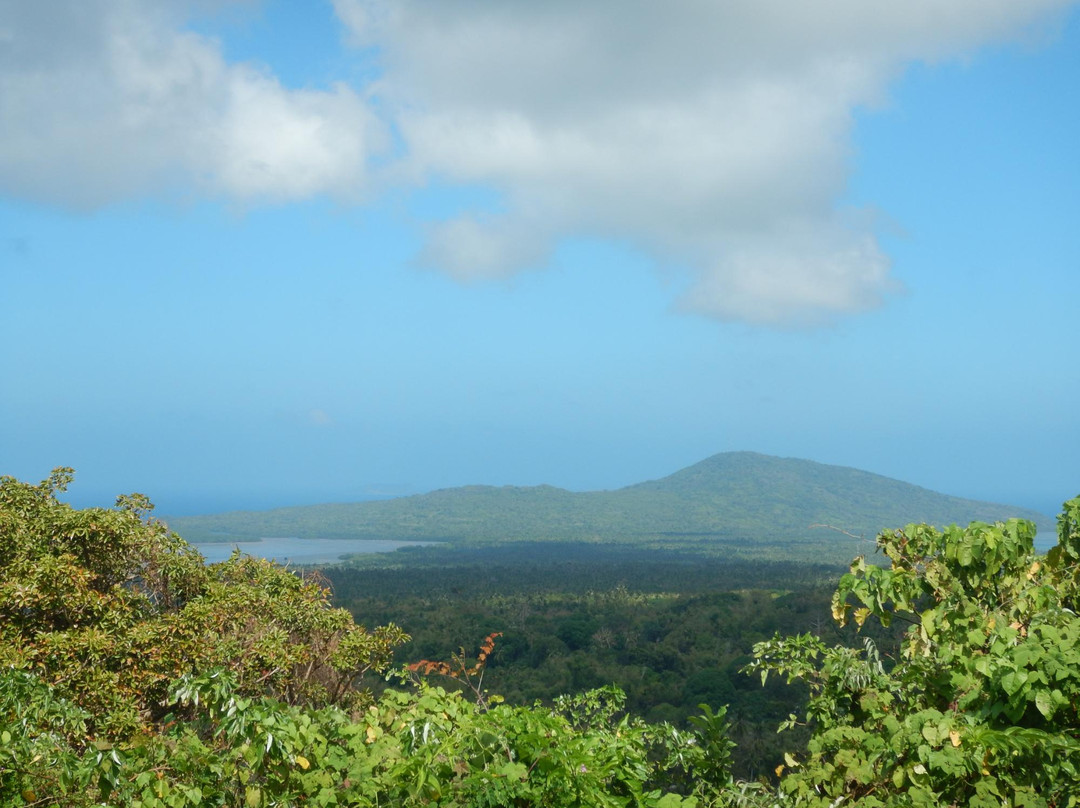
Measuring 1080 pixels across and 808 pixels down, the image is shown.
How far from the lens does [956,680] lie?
177 inches

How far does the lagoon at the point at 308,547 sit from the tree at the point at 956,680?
116331 millimetres

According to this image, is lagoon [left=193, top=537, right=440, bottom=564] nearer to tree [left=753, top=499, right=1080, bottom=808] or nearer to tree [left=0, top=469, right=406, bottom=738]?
tree [left=0, top=469, right=406, bottom=738]

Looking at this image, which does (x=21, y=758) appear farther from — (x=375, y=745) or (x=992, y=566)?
(x=992, y=566)

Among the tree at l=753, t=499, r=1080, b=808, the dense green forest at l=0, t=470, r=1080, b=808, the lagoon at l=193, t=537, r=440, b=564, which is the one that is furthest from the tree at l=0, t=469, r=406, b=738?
the lagoon at l=193, t=537, r=440, b=564

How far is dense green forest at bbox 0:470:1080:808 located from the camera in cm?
429

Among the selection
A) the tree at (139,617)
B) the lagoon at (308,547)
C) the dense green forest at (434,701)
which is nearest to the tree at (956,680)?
the dense green forest at (434,701)

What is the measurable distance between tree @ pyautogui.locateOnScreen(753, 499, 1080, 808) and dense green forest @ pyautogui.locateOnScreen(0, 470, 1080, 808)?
0.6 inches

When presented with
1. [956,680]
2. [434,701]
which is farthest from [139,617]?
[956,680]

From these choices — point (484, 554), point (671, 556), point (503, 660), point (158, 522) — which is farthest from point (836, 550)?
point (158, 522)

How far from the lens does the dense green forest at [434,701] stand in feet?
14.1

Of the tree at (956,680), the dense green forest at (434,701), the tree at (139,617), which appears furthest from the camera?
the tree at (139,617)

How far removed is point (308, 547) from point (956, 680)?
160 meters

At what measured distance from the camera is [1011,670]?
4105 mm

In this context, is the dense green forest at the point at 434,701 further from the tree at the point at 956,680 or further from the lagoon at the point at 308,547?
the lagoon at the point at 308,547
